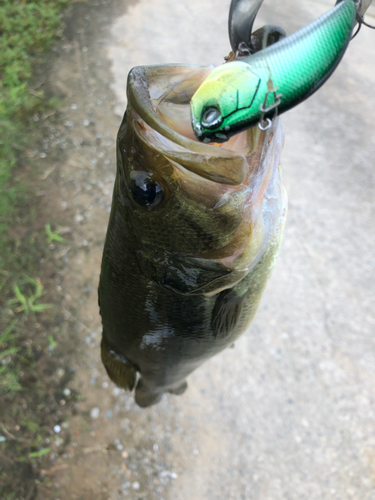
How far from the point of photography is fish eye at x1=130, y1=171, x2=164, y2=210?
763 mm

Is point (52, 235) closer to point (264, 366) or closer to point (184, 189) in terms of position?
point (264, 366)

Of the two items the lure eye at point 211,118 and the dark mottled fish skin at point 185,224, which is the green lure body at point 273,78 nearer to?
the lure eye at point 211,118

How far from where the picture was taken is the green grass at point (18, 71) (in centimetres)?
311

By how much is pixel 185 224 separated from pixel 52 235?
2372mm

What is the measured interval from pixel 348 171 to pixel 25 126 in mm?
3344

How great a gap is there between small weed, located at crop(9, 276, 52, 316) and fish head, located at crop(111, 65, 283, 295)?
199 cm

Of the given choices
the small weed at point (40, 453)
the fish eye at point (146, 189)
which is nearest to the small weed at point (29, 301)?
the small weed at point (40, 453)

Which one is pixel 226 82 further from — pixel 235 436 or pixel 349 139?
pixel 349 139

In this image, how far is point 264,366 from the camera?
8.25 feet

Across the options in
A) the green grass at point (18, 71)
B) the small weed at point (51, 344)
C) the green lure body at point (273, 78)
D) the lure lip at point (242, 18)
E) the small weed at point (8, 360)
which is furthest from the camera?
the green grass at point (18, 71)

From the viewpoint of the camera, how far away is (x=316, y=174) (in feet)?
11.6

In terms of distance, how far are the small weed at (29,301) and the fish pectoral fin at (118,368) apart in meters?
1.37

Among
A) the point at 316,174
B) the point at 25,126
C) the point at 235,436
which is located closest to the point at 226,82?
the point at 235,436

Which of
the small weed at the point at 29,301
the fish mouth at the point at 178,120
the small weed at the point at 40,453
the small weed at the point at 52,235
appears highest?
the fish mouth at the point at 178,120
